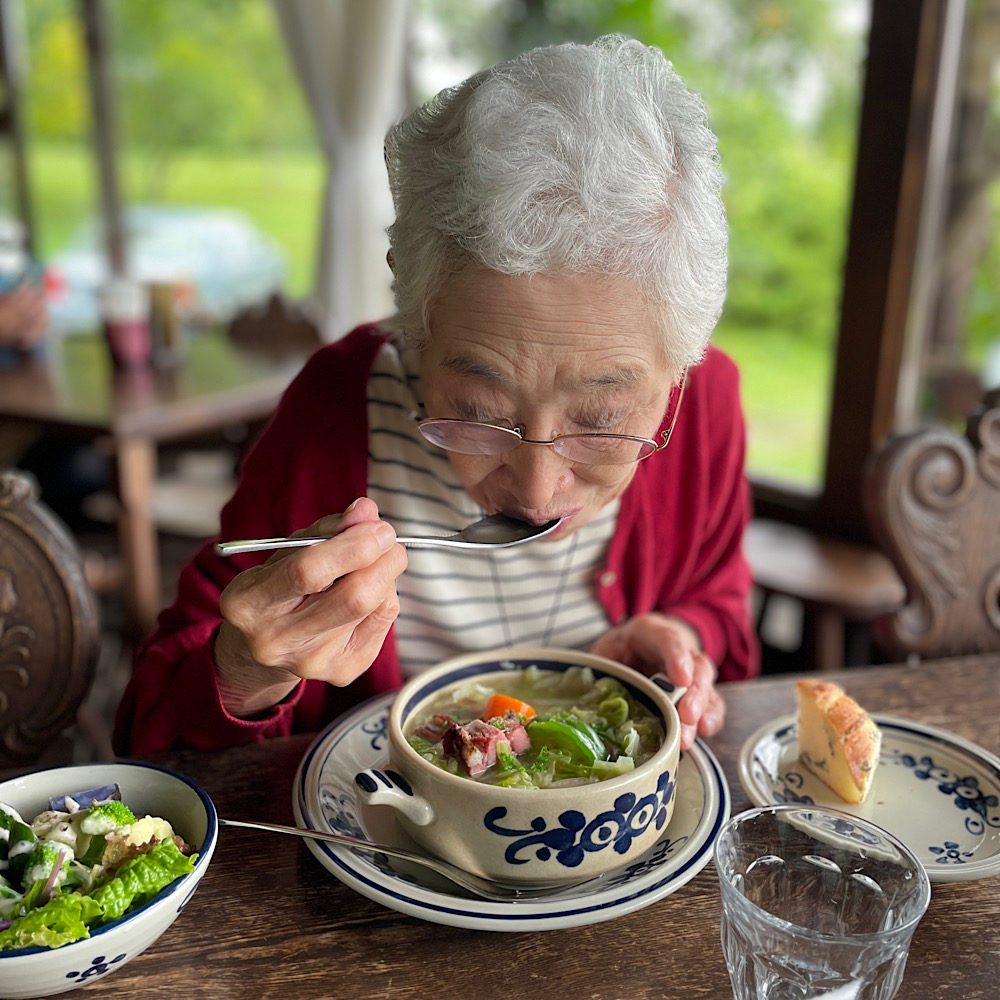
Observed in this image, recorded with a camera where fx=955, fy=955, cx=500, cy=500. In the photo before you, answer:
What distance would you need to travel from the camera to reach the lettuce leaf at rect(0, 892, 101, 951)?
731mm

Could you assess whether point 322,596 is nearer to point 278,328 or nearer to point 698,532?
point 698,532

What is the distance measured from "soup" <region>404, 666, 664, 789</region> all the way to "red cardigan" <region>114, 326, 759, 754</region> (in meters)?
0.25

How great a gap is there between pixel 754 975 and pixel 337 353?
1040 mm

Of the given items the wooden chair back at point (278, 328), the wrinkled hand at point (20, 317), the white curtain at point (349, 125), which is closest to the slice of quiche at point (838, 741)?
the wooden chair back at point (278, 328)

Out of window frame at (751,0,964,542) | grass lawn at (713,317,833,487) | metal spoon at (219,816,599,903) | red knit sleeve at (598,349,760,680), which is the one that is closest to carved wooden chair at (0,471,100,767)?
metal spoon at (219,816,599,903)

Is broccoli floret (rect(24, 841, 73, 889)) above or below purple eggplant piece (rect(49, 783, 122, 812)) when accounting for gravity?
above

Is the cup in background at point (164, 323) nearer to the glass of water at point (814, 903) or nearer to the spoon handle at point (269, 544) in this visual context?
the spoon handle at point (269, 544)

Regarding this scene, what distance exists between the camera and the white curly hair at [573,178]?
3.27 feet

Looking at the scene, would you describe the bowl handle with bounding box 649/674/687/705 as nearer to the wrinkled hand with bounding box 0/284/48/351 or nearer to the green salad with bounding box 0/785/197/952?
the green salad with bounding box 0/785/197/952

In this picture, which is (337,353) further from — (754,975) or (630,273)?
(754,975)

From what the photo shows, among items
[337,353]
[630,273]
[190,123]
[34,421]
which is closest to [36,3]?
[190,123]

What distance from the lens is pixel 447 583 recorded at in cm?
150

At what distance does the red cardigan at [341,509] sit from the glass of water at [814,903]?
0.59m

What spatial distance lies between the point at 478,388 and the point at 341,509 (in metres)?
0.42
